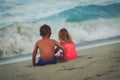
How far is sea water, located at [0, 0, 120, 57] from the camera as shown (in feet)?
12.1

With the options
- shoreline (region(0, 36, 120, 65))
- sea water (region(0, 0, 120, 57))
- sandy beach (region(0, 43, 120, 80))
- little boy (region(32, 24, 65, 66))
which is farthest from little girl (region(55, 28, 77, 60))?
sea water (region(0, 0, 120, 57))

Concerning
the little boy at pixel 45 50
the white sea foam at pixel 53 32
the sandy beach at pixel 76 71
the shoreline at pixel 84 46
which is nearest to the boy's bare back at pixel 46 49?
the little boy at pixel 45 50

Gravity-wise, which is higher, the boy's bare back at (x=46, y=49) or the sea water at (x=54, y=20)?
the sea water at (x=54, y=20)

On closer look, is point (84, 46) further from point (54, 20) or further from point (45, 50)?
point (45, 50)

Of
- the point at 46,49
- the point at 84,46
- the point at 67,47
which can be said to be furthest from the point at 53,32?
the point at 46,49

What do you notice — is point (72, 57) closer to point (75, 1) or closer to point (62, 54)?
point (62, 54)

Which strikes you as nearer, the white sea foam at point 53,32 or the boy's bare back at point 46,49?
the boy's bare back at point 46,49

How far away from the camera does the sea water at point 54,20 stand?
3684 mm

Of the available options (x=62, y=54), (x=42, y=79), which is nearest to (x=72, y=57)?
(x=62, y=54)

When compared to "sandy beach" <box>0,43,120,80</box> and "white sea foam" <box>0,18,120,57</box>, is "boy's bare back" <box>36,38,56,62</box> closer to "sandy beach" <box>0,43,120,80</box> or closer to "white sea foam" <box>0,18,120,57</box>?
"sandy beach" <box>0,43,120,80</box>

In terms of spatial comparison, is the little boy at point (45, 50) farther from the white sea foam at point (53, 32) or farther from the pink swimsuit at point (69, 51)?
the white sea foam at point (53, 32)

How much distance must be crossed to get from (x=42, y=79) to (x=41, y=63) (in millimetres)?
629

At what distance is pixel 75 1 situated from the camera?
4121 millimetres

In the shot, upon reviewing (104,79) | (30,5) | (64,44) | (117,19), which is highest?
(30,5)
